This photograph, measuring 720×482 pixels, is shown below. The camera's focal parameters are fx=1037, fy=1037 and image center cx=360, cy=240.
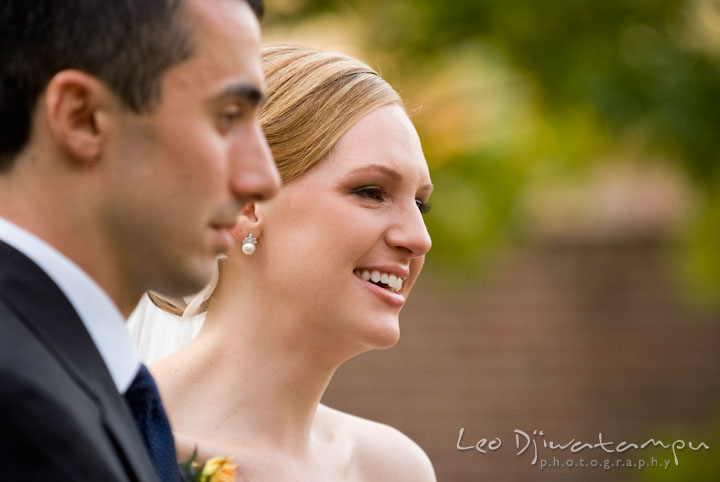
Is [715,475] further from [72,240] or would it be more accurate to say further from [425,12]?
[72,240]

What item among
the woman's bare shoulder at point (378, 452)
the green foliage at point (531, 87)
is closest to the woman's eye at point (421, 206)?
the woman's bare shoulder at point (378, 452)

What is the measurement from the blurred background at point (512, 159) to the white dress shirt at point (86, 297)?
10.3 ft

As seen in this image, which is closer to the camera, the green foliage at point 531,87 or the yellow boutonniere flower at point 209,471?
the yellow boutonniere flower at point 209,471

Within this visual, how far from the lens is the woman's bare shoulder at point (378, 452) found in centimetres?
317

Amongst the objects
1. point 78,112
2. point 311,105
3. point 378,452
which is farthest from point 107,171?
point 378,452

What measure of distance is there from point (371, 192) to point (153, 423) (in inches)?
42.9

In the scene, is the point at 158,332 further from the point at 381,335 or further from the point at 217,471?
the point at 217,471

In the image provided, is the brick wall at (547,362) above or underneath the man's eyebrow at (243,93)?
above

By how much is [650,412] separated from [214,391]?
7261mm

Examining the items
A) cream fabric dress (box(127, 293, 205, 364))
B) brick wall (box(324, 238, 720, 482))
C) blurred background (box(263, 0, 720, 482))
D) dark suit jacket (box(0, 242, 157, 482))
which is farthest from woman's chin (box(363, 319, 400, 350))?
brick wall (box(324, 238, 720, 482))

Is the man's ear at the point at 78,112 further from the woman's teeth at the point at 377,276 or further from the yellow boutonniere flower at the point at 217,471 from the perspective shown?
the woman's teeth at the point at 377,276

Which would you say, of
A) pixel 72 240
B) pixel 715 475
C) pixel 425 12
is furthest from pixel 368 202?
pixel 715 475

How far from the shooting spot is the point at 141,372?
1.99 m

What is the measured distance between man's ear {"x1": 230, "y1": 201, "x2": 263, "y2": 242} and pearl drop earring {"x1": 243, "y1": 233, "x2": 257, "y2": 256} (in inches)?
0.5
